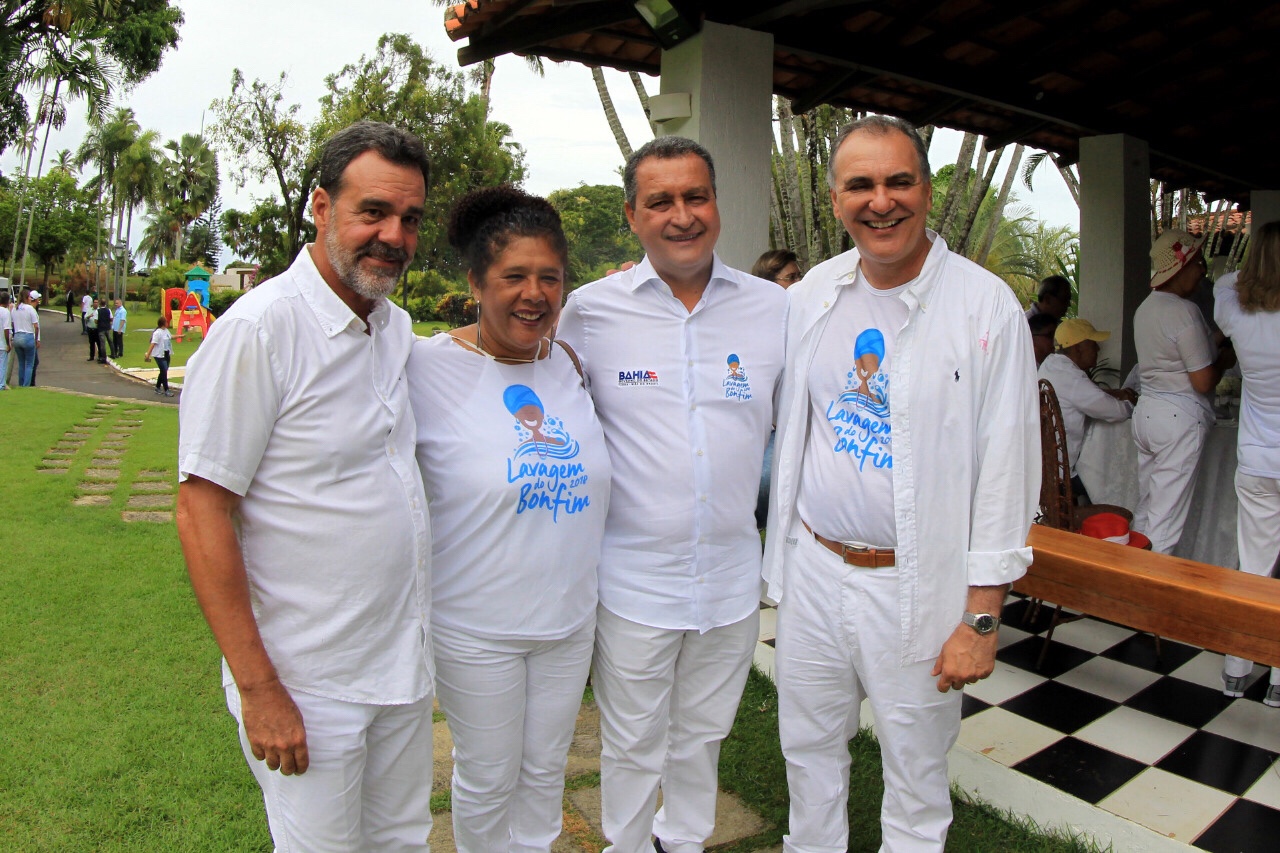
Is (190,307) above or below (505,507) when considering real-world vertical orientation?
above

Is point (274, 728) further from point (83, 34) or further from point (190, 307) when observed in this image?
point (190, 307)

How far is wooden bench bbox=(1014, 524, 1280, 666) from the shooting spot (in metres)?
2.84

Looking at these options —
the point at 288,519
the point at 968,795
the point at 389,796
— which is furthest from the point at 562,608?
the point at 968,795

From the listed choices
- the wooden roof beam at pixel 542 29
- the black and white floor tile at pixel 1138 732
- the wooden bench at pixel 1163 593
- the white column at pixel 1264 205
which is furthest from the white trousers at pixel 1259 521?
the white column at pixel 1264 205

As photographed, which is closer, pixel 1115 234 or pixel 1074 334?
pixel 1074 334

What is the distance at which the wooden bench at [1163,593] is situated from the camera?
2840 mm

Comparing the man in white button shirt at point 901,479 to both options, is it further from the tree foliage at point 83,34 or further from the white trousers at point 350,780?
the tree foliage at point 83,34

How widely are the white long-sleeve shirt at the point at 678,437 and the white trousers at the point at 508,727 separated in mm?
254

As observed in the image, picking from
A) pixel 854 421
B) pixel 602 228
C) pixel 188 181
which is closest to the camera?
pixel 854 421

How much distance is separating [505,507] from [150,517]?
5.98m

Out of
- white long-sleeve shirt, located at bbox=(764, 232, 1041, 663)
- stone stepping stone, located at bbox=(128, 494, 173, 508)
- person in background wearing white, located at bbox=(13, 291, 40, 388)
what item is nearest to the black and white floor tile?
white long-sleeve shirt, located at bbox=(764, 232, 1041, 663)

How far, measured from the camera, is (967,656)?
2086 mm

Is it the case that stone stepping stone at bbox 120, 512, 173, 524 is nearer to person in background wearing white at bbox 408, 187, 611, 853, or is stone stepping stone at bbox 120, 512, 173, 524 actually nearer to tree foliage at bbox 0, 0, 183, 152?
person in background wearing white at bbox 408, 187, 611, 853

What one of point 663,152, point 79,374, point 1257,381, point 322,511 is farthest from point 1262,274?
point 79,374
